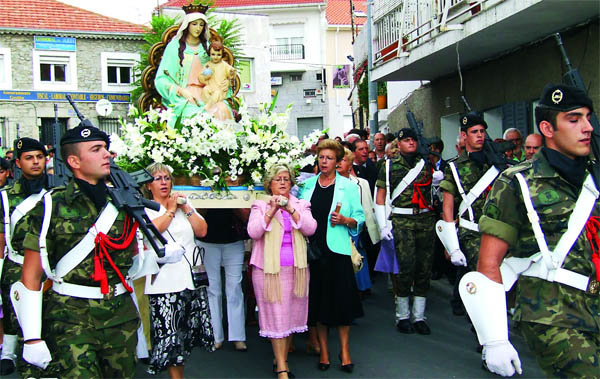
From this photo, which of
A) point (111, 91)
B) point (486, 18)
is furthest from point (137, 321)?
point (111, 91)

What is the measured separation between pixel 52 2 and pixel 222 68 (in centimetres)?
2809

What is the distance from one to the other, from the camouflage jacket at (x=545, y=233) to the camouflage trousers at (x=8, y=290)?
4415 mm

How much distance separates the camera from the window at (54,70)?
3044cm

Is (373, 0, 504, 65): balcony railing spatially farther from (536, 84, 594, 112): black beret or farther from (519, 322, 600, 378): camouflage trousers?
(519, 322, 600, 378): camouflage trousers

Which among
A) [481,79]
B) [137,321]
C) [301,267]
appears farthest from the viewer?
[481,79]

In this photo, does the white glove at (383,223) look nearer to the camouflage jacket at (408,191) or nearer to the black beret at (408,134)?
the camouflage jacket at (408,191)

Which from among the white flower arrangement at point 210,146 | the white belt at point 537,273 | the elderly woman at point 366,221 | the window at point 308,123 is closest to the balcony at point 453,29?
the elderly woman at point 366,221

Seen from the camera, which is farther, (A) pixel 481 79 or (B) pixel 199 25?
(A) pixel 481 79

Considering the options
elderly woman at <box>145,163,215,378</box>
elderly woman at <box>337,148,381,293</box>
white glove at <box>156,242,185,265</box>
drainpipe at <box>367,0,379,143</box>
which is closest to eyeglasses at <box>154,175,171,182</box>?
elderly woman at <box>145,163,215,378</box>

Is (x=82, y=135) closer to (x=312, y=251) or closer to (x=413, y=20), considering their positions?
(x=312, y=251)

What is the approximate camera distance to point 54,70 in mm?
30656

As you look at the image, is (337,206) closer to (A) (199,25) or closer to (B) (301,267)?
(B) (301,267)

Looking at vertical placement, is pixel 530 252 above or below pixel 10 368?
above

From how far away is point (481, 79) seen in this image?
12.6m
